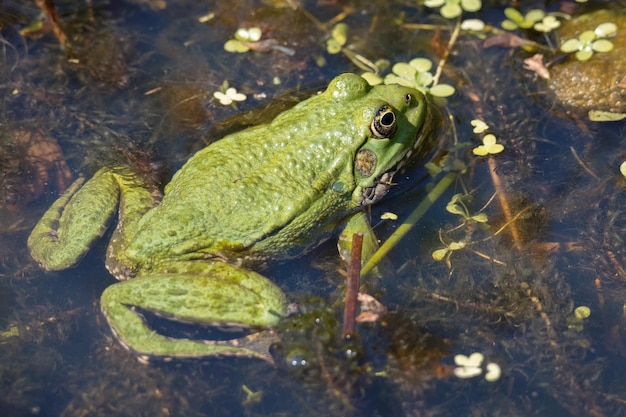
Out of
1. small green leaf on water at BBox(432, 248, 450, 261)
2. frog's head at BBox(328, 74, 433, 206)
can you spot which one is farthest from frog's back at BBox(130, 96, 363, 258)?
small green leaf on water at BBox(432, 248, 450, 261)

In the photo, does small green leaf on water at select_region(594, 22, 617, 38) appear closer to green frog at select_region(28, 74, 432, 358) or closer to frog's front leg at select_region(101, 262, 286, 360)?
green frog at select_region(28, 74, 432, 358)

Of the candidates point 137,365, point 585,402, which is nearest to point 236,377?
point 137,365

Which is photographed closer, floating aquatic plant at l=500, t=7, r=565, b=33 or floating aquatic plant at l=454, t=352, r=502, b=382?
floating aquatic plant at l=454, t=352, r=502, b=382

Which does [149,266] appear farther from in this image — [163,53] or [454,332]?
[163,53]

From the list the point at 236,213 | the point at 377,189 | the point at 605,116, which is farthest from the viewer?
the point at 605,116

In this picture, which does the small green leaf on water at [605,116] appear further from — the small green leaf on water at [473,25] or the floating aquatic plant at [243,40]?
the floating aquatic plant at [243,40]

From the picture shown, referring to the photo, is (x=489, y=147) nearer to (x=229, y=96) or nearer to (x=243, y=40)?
(x=229, y=96)

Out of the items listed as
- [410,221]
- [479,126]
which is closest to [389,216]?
[410,221]
